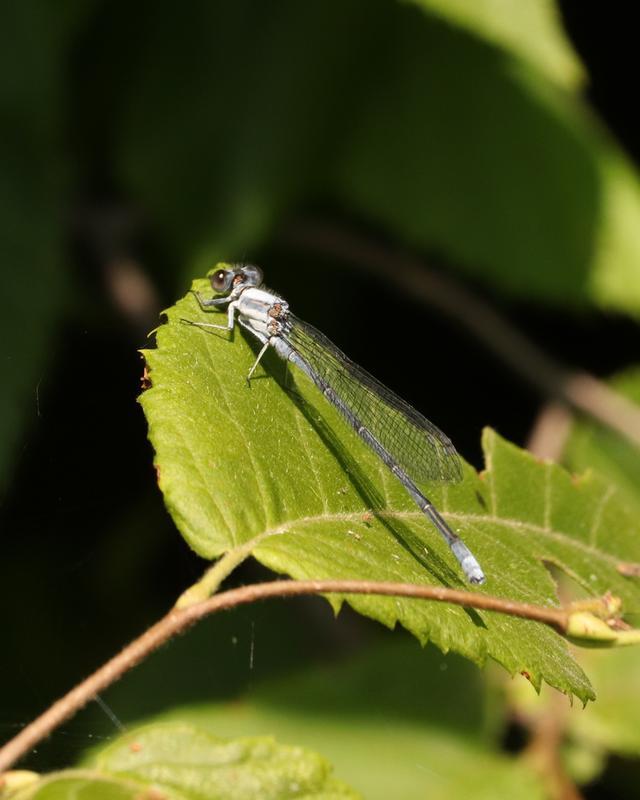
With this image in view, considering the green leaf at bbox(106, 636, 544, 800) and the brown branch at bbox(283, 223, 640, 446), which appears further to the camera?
the brown branch at bbox(283, 223, 640, 446)

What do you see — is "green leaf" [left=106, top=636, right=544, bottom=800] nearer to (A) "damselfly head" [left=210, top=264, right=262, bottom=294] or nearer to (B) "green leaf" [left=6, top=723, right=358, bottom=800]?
(A) "damselfly head" [left=210, top=264, right=262, bottom=294]

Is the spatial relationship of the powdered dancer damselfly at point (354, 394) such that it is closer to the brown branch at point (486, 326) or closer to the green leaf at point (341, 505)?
the green leaf at point (341, 505)

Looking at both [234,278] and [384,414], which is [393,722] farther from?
[234,278]

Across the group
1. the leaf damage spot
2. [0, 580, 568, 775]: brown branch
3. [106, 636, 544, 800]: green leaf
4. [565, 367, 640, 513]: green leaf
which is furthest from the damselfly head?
[565, 367, 640, 513]: green leaf

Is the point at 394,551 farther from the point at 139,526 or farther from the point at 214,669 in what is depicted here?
the point at 139,526

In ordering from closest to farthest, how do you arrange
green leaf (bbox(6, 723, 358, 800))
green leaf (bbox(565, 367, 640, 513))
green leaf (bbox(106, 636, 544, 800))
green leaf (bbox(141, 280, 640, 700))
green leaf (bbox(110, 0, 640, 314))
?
green leaf (bbox(6, 723, 358, 800)) → green leaf (bbox(141, 280, 640, 700)) → green leaf (bbox(106, 636, 544, 800)) → green leaf (bbox(110, 0, 640, 314)) → green leaf (bbox(565, 367, 640, 513))

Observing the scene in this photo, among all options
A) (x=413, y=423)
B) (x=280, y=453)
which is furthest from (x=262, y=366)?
(x=413, y=423)
